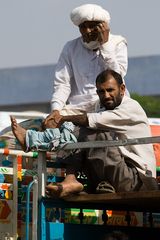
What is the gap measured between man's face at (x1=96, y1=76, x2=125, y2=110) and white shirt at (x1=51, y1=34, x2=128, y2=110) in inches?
19.2

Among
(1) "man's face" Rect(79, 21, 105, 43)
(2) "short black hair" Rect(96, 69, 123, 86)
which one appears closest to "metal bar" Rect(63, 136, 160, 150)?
(2) "short black hair" Rect(96, 69, 123, 86)

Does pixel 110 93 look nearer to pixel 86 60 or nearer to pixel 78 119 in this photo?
pixel 78 119

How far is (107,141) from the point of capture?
914 centimetres

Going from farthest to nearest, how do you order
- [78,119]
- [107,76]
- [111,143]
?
[107,76], [78,119], [111,143]

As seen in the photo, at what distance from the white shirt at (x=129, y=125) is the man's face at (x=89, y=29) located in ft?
2.47

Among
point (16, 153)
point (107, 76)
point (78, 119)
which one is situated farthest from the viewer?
point (16, 153)

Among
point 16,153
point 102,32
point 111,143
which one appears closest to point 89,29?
point 102,32

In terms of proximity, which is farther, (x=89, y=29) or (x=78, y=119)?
(x=89, y=29)

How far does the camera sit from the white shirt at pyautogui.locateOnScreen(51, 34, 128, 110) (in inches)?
402

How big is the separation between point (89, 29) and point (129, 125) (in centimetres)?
95

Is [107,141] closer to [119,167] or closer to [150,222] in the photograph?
[119,167]

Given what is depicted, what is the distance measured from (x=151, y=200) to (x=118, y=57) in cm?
160

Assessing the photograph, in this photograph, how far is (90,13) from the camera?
33.0 feet

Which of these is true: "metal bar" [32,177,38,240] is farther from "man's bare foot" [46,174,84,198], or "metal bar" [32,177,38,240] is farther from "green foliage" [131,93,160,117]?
"green foliage" [131,93,160,117]
